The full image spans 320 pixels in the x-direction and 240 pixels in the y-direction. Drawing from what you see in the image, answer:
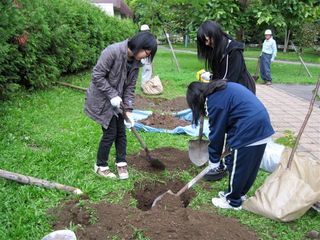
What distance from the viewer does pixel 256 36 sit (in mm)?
36812

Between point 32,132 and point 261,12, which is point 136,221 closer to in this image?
point 32,132

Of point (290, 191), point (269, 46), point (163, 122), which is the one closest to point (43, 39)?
point (163, 122)

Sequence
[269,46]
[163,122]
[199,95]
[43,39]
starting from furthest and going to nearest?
[269,46] → [43,39] → [163,122] → [199,95]

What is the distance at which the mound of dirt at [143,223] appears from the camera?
2926 mm

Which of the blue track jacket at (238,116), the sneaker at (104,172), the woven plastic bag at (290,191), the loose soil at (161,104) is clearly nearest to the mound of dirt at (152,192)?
the sneaker at (104,172)

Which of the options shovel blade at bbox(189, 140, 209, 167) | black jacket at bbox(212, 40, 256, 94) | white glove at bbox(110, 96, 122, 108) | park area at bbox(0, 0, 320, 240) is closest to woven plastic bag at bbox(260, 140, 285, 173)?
park area at bbox(0, 0, 320, 240)

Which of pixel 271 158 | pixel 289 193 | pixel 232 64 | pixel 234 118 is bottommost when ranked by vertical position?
pixel 271 158

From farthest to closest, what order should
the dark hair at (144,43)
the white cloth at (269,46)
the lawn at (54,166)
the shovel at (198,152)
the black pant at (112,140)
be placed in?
the white cloth at (269,46)
the shovel at (198,152)
the black pant at (112,140)
the dark hair at (144,43)
the lawn at (54,166)

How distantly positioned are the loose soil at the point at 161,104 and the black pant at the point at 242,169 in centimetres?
434

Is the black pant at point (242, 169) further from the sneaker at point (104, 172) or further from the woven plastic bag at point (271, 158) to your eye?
the sneaker at point (104, 172)

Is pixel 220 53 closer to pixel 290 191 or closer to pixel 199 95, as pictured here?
pixel 199 95

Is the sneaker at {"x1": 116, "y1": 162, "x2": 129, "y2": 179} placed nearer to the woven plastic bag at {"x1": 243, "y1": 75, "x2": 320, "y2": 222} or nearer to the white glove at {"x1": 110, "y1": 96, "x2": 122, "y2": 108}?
the white glove at {"x1": 110, "y1": 96, "x2": 122, "y2": 108}

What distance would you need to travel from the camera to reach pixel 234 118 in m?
3.35

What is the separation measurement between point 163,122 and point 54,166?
2.59 metres
